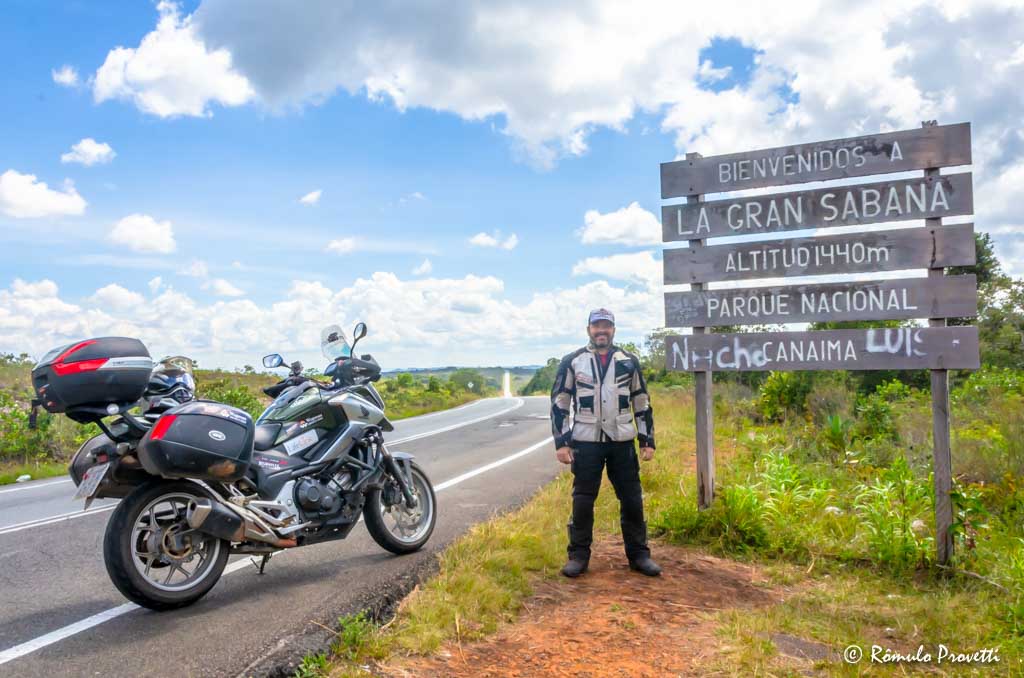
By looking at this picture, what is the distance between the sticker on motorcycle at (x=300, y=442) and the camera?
217 inches

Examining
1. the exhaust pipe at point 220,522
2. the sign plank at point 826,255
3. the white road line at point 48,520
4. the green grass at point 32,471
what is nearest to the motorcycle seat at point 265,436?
the exhaust pipe at point 220,522

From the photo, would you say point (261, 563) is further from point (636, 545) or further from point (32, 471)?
point (32, 471)

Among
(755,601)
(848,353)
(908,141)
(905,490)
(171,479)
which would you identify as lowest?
(755,601)

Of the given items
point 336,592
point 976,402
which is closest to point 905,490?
point 336,592

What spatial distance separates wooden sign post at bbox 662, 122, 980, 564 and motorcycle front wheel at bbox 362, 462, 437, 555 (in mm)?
2364

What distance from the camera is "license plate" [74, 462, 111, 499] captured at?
441 cm

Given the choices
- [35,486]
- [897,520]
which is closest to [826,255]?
[897,520]

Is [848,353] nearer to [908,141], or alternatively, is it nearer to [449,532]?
[908,141]

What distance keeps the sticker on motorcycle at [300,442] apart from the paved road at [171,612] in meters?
0.93

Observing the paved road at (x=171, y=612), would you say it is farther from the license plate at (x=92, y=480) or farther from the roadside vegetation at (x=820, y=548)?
the license plate at (x=92, y=480)

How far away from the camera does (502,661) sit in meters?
3.98

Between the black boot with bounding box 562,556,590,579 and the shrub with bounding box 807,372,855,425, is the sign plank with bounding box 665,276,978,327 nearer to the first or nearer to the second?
the black boot with bounding box 562,556,590,579

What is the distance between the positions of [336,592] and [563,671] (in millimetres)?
1926

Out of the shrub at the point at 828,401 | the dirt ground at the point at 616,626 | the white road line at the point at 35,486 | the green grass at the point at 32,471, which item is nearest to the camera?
the dirt ground at the point at 616,626
